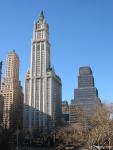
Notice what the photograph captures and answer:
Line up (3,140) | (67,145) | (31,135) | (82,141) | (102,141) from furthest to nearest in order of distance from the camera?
(31,135) < (67,145) < (82,141) < (102,141) < (3,140)

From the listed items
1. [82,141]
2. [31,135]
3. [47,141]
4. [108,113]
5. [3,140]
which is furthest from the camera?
[31,135]

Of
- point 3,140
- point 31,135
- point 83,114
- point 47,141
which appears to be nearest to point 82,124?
point 83,114

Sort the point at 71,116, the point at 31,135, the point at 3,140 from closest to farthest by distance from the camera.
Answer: the point at 3,140 → the point at 31,135 → the point at 71,116

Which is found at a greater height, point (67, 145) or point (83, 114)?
point (83, 114)

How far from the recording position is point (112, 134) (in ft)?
226

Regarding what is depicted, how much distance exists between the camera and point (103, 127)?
226 ft

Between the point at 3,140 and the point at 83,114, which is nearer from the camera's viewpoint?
the point at 3,140

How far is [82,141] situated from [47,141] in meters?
45.6

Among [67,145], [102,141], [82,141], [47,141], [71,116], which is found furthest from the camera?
[71,116]

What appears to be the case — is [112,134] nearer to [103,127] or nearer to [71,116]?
[103,127]

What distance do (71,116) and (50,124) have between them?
512 inches

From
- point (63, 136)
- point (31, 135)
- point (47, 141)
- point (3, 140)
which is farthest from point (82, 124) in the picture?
A: point (31, 135)

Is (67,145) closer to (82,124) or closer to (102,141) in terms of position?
A: (82,124)

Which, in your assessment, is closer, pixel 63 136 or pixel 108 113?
pixel 108 113
